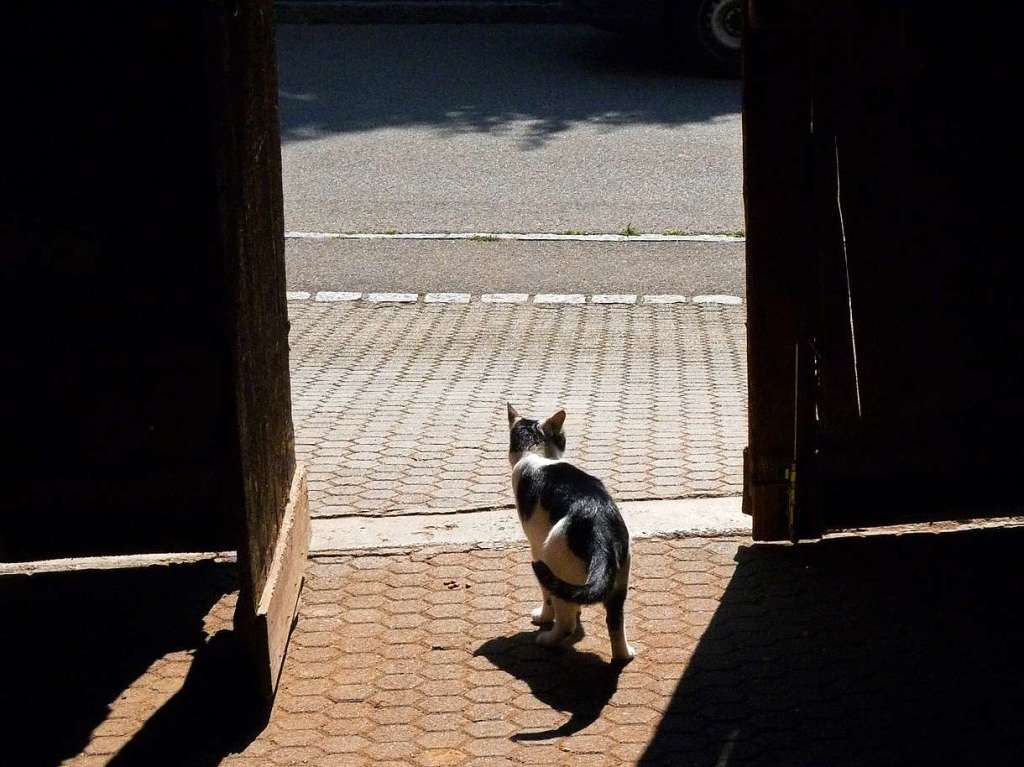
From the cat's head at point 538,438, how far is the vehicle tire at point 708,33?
1120cm

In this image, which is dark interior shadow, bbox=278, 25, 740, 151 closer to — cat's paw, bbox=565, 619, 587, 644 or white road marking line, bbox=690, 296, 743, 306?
white road marking line, bbox=690, 296, 743, 306

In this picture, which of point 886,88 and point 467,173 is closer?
point 886,88

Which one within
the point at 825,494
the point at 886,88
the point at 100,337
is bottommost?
the point at 825,494

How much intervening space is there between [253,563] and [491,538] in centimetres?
177

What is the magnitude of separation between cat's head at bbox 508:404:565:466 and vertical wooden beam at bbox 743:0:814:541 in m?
0.75

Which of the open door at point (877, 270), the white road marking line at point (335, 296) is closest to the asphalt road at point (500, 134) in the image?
the white road marking line at point (335, 296)

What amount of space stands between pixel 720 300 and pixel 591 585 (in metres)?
5.95

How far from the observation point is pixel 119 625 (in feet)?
18.2

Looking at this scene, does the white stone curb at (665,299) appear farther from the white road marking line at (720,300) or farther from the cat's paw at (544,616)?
the cat's paw at (544,616)

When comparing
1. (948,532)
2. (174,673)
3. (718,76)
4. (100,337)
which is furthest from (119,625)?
(718,76)

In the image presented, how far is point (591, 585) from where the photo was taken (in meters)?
4.77

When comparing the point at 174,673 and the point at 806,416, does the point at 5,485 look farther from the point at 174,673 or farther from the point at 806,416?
the point at 806,416

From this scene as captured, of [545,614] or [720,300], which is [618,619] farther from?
[720,300]

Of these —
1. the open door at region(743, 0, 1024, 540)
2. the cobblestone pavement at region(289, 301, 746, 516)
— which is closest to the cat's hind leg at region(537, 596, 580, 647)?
the open door at region(743, 0, 1024, 540)
